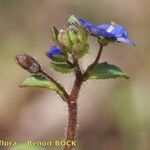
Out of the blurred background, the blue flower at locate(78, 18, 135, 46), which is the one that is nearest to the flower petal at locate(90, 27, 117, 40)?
the blue flower at locate(78, 18, 135, 46)

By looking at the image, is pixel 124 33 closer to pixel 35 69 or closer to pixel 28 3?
pixel 35 69

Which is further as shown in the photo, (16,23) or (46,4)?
(46,4)

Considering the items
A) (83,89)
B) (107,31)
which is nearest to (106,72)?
(107,31)

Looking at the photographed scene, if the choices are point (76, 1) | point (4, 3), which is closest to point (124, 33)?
point (4, 3)

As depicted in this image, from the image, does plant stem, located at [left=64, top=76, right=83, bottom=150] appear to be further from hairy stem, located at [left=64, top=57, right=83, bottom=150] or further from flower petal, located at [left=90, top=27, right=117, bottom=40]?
flower petal, located at [left=90, top=27, right=117, bottom=40]

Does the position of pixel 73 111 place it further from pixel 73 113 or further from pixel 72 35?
pixel 72 35
